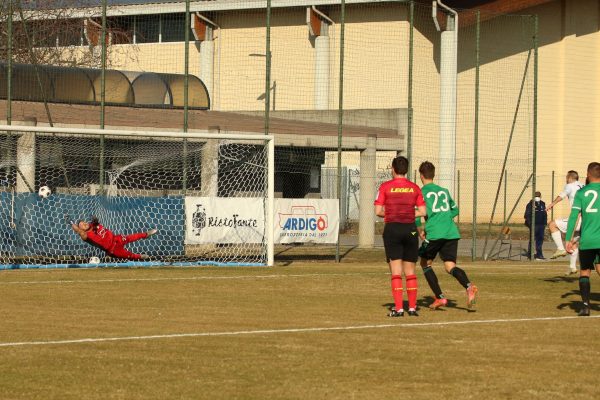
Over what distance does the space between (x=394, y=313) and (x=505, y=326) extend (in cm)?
147

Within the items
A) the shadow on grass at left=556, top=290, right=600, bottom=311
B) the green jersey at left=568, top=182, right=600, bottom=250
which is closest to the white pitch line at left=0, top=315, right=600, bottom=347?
the green jersey at left=568, top=182, right=600, bottom=250

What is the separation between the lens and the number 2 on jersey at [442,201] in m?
15.2

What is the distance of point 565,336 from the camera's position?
12664 mm

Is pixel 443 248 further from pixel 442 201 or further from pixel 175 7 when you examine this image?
pixel 175 7

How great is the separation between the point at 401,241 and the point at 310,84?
28481mm

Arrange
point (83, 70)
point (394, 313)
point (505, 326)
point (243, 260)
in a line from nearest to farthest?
point (505, 326) → point (394, 313) → point (243, 260) → point (83, 70)

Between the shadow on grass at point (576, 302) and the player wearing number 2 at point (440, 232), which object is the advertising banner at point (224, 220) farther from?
the player wearing number 2 at point (440, 232)

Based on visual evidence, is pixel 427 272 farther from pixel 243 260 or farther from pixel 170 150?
pixel 170 150

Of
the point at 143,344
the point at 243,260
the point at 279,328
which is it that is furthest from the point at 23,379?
the point at 243,260

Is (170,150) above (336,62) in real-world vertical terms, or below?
below

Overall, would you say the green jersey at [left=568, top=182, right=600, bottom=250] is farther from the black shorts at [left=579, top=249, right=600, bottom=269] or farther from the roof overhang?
the roof overhang

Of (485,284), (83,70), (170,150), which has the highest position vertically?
(83,70)

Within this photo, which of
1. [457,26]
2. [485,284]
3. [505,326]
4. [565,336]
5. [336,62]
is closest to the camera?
[565,336]

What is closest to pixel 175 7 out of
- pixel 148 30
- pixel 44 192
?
pixel 148 30
